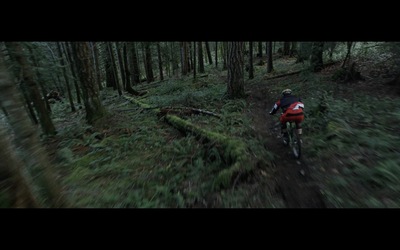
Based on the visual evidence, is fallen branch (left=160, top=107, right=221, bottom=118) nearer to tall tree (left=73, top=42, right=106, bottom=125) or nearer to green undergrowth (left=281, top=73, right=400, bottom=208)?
tall tree (left=73, top=42, right=106, bottom=125)

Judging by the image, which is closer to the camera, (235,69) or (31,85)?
(31,85)

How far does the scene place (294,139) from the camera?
6441mm

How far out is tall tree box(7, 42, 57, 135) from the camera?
6.84m

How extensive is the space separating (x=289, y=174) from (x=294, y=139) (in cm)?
144

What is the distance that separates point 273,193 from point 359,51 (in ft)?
57.1

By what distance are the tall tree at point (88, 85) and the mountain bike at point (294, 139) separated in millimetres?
8448

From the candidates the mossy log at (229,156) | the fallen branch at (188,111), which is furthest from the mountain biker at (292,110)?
the fallen branch at (188,111)

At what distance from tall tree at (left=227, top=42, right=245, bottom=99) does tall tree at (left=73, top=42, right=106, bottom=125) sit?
683cm

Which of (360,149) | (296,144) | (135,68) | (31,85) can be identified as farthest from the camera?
(135,68)

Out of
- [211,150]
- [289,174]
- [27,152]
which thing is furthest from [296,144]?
[27,152]

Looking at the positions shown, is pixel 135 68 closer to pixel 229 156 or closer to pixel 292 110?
pixel 292 110

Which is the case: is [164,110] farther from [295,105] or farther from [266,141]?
[295,105]

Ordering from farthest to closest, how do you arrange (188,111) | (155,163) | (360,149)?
(188,111)
(155,163)
(360,149)
